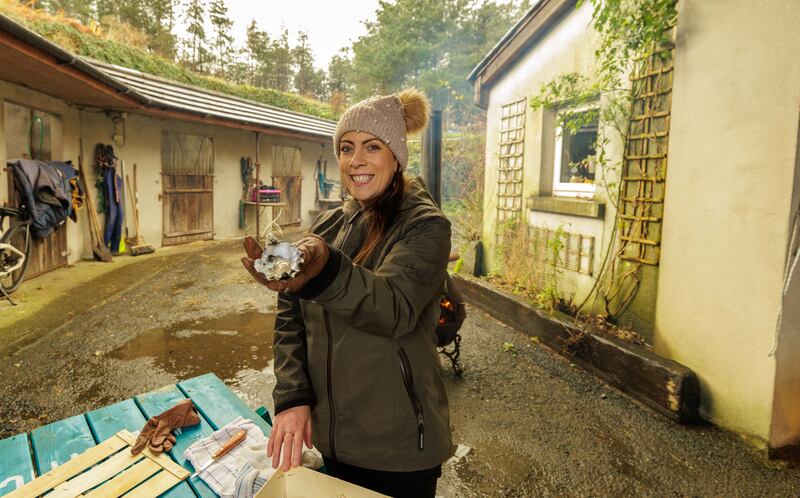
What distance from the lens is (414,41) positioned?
22844 millimetres

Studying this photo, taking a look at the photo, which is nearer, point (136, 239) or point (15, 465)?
point (15, 465)

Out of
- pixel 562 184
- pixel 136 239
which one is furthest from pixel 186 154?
pixel 562 184

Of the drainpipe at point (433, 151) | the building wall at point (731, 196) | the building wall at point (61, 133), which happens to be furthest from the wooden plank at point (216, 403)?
the building wall at point (61, 133)

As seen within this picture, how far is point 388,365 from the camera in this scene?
130 cm

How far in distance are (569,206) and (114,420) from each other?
4948 mm

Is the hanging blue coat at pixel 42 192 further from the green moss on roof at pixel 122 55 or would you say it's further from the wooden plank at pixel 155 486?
the green moss on roof at pixel 122 55

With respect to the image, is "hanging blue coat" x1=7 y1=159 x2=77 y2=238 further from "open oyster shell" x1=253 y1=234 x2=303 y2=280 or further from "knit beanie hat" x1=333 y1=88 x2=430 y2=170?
"open oyster shell" x1=253 y1=234 x2=303 y2=280

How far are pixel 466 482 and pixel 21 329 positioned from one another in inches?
199

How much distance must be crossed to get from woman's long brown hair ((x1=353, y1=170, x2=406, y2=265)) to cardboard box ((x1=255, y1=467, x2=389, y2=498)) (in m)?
0.65

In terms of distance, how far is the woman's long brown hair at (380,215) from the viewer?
1.40 m

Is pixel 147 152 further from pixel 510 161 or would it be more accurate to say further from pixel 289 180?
pixel 510 161

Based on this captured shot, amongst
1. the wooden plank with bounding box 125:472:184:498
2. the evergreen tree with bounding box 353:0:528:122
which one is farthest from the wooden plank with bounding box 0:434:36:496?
the evergreen tree with bounding box 353:0:528:122

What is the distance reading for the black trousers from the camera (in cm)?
138

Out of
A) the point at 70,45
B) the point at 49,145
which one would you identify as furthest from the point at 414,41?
the point at 49,145
